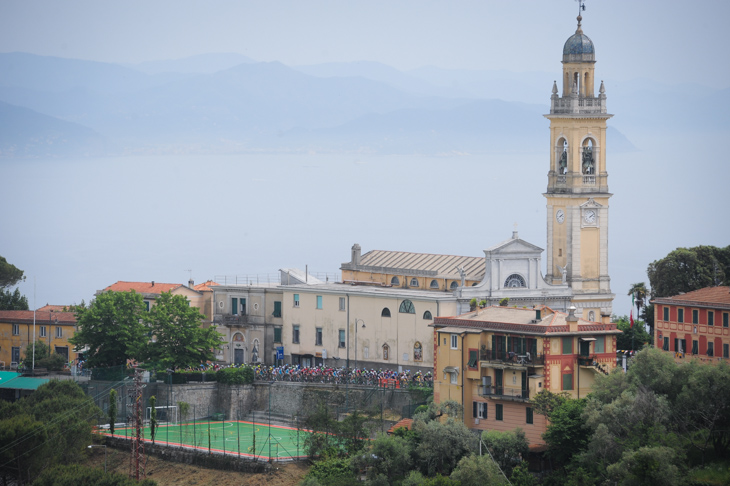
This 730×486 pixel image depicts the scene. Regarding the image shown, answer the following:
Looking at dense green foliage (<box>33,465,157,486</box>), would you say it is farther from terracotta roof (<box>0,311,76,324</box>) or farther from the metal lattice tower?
terracotta roof (<box>0,311,76,324</box>)

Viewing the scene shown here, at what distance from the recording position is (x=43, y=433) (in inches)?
2648

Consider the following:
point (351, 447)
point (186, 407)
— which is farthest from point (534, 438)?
point (186, 407)

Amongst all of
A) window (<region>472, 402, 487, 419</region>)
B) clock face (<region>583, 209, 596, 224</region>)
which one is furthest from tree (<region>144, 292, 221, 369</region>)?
clock face (<region>583, 209, 596, 224</region>)

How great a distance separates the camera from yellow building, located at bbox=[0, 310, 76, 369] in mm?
89875

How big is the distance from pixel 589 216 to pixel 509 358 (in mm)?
24586

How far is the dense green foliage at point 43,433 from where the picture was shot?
66.4m

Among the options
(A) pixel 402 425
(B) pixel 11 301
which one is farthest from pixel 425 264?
(B) pixel 11 301

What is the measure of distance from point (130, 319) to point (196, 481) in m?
18.0

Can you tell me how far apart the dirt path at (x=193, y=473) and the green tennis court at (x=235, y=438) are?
106cm

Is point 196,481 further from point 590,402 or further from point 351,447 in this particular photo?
point 590,402

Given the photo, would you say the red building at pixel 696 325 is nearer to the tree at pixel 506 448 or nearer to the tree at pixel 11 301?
the tree at pixel 506 448

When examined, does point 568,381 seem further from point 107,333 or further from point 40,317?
point 40,317

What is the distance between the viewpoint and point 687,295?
73500mm

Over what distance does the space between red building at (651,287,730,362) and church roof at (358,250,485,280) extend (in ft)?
35.8
